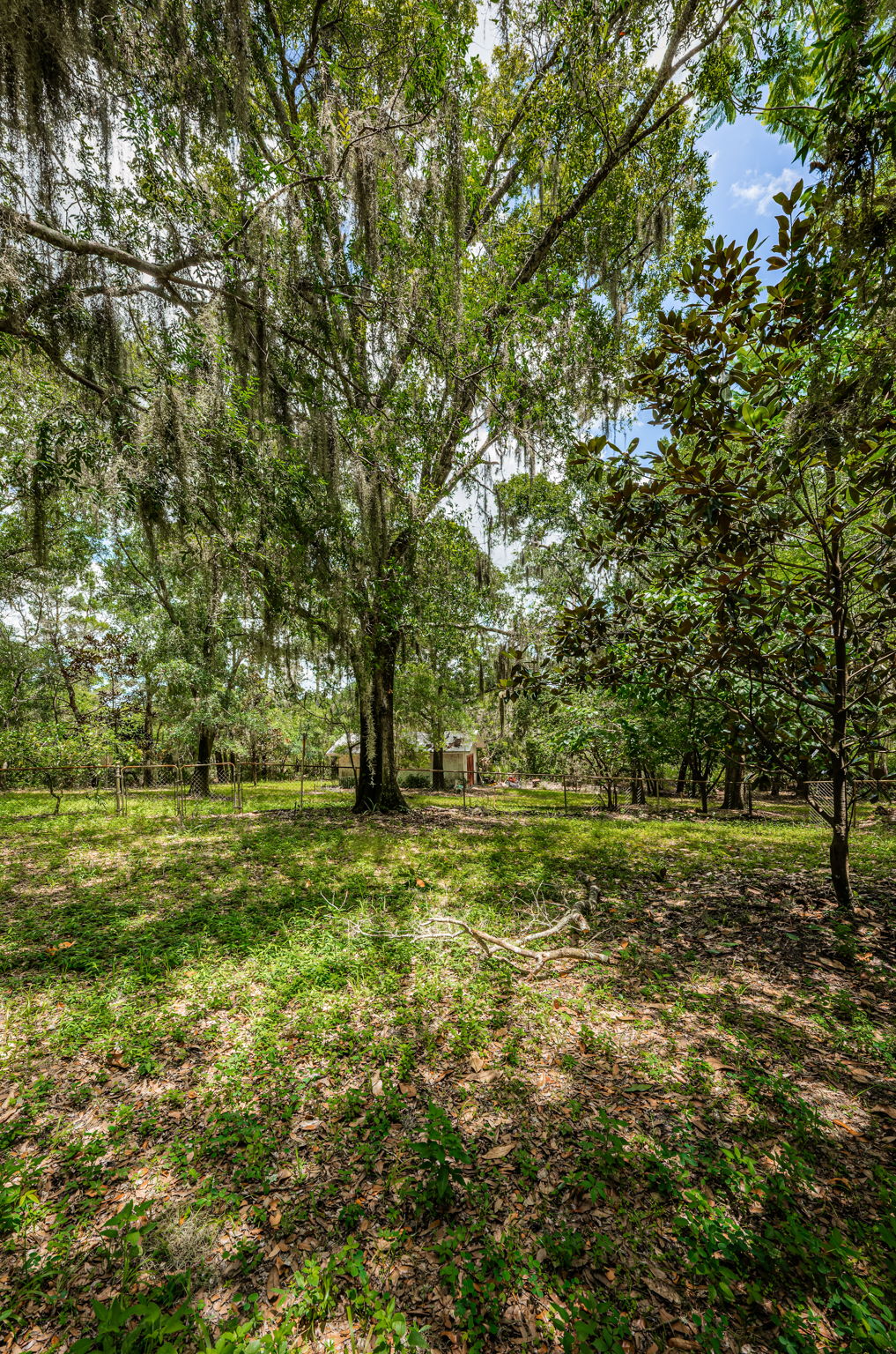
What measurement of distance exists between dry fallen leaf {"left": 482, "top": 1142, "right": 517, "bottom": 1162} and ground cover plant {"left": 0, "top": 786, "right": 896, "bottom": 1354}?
0.05 metres

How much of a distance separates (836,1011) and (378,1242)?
2808mm

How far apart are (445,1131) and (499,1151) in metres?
0.24

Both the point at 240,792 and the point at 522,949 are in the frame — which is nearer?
the point at 522,949

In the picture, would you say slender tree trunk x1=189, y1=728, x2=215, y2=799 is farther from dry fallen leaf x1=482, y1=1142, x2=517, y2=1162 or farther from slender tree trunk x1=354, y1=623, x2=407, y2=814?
dry fallen leaf x1=482, y1=1142, x2=517, y2=1162

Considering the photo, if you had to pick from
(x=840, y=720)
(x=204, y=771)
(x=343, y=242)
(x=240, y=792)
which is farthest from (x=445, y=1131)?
(x=204, y=771)

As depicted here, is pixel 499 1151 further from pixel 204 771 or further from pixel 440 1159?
pixel 204 771

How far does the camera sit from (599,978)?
11.1 feet

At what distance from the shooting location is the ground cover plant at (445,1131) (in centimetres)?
149

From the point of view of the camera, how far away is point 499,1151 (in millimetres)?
2057

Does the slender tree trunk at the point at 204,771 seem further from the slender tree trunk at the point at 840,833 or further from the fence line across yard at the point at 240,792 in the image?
the slender tree trunk at the point at 840,833

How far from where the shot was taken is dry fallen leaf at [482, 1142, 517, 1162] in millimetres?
2021

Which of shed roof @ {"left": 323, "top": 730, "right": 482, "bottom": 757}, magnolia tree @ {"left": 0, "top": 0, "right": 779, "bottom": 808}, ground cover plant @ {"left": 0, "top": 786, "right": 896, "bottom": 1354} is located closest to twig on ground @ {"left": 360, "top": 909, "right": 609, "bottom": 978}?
ground cover plant @ {"left": 0, "top": 786, "right": 896, "bottom": 1354}

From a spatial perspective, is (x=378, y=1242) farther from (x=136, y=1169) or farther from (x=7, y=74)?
(x=7, y=74)

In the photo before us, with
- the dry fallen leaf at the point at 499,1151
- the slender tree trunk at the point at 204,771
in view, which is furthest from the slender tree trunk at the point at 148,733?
the dry fallen leaf at the point at 499,1151
